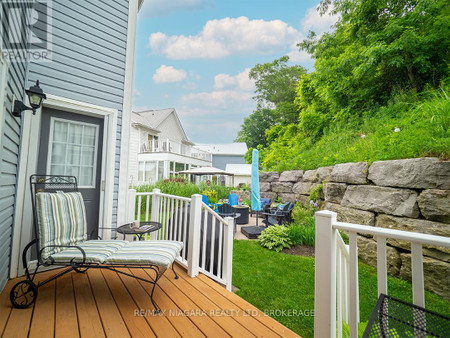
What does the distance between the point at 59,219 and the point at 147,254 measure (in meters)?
1.22

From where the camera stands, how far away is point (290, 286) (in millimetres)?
3041

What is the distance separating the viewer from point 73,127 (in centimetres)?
332

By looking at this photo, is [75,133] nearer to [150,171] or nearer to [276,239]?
[276,239]

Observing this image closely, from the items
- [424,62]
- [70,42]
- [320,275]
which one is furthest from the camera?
[424,62]

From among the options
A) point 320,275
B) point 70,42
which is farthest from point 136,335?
point 70,42

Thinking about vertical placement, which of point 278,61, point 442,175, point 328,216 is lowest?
point 328,216

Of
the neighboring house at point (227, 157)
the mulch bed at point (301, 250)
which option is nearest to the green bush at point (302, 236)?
the mulch bed at point (301, 250)

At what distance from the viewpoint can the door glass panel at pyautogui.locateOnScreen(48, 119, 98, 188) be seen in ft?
10.3

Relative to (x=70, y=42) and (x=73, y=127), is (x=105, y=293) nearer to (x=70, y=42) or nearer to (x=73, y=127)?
(x=73, y=127)

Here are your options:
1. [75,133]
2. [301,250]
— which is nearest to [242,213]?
[301,250]

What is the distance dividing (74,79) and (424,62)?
7127 mm

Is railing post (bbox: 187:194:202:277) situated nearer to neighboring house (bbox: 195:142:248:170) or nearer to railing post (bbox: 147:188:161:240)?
railing post (bbox: 147:188:161:240)

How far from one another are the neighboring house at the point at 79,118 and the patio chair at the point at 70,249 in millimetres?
301

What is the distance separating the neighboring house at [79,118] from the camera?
8.44ft
